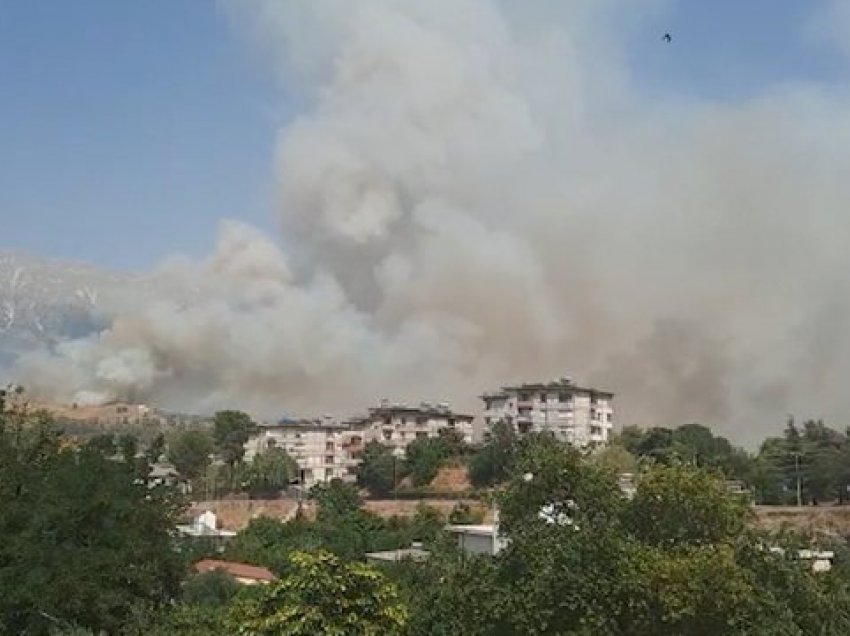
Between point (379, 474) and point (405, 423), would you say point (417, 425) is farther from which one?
point (379, 474)

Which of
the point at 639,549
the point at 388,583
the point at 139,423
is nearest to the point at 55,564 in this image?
the point at 388,583

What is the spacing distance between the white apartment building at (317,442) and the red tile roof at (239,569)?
147 feet

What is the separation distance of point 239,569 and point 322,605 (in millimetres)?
22335

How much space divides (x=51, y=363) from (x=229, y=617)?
114848 mm

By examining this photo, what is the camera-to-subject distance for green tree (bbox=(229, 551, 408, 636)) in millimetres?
13281

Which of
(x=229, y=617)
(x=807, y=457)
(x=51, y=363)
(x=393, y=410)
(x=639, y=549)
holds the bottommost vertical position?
(x=229, y=617)

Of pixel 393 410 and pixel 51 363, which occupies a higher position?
pixel 51 363

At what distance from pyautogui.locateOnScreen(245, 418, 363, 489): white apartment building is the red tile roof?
1763 inches

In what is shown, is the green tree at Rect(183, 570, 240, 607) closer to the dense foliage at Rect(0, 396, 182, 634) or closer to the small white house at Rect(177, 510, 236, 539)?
the dense foliage at Rect(0, 396, 182, 634)

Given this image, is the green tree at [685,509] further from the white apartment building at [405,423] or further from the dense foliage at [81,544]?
the white apartment building at [405,423]

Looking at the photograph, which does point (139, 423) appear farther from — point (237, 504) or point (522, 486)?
point (522, 486)

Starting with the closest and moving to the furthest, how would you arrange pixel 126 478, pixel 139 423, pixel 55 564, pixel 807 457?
pixel 55 564, pixel 126 478, pixel 807 457, pixel 139 423

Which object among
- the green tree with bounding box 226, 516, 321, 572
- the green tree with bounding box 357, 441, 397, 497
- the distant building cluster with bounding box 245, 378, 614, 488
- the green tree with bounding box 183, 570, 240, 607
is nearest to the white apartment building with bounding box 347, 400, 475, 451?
the distant building cluster with bounding box 245, 378, 614, 488

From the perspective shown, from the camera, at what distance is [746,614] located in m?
13.0
